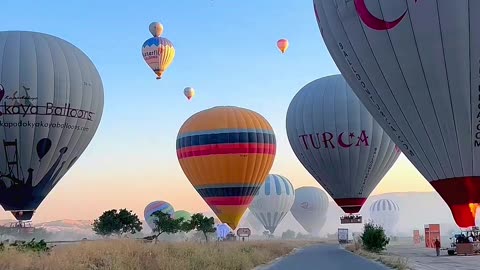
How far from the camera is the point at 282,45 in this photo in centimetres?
6331

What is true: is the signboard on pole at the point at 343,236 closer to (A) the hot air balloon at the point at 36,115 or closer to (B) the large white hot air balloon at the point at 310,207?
(B) the large white hot air balloon at the point at 310,207

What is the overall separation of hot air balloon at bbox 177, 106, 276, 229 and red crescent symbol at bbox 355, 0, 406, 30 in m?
27.5

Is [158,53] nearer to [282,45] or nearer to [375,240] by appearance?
[282,45]

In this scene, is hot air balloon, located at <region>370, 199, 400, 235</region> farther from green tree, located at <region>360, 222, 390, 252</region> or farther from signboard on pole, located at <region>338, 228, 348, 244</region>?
green tree, located at <region>360, 222, 390, 252</region>

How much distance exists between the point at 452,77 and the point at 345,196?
24549 millimetres

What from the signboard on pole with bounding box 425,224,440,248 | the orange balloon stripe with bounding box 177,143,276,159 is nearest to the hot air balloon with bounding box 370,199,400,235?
the signboard on pole with bounding box 425,224,440,248

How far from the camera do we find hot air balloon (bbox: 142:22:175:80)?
63938 millimetres

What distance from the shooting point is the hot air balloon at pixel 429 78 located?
23.2m

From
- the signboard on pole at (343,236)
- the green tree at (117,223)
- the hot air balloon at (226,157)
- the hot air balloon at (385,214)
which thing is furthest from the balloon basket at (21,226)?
the hot air balloon at (385,214)

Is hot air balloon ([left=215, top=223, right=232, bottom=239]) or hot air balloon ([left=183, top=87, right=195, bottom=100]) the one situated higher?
hot air balloon ([left=183, top=87, right=195, bottom=100])

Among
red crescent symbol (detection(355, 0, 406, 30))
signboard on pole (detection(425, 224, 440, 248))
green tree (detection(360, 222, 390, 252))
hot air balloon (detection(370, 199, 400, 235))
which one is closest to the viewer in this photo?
red crescent symbol (detection(355, 0, 406, 30))

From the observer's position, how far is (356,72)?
27.5 metres

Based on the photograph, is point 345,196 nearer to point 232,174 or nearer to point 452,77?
point 232,174

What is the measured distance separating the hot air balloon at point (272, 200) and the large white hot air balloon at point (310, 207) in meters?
28.8
